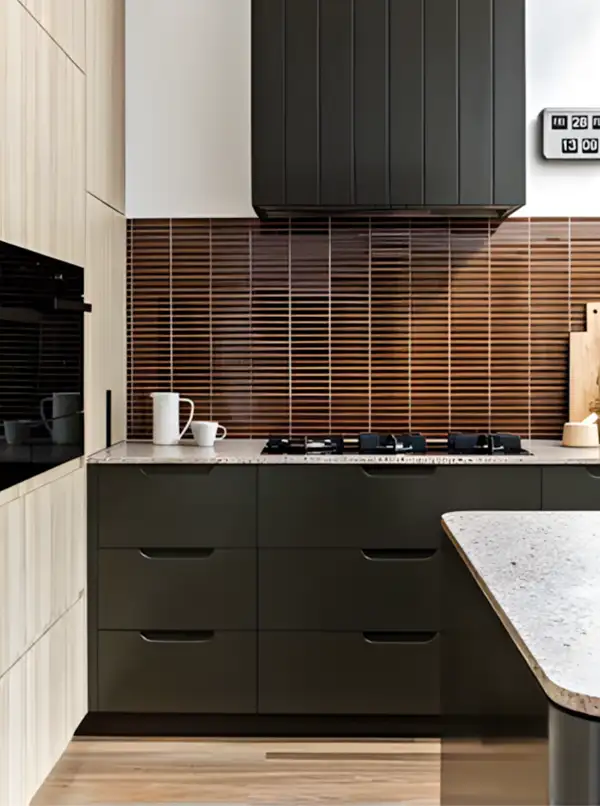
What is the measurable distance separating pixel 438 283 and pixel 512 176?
560 mm

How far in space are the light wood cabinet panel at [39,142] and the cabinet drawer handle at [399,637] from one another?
150 cm

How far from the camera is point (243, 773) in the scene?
10.2 ft

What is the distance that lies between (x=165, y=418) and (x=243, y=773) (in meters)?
1.24

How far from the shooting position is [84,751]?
10.8ft

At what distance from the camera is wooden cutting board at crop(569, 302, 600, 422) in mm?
3898

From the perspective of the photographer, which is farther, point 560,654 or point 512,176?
point 512,176

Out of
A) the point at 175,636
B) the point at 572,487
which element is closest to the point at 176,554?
the point at 175,636

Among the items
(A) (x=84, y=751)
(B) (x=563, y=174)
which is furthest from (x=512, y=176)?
(A) (x=84, y=751)

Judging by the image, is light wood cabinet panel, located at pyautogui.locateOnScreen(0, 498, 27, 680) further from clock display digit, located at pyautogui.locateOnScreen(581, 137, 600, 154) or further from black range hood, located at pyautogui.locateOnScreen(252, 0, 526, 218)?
clock display digit, located at pyautogui.locateOnScreen(581, 137, 600, 154)

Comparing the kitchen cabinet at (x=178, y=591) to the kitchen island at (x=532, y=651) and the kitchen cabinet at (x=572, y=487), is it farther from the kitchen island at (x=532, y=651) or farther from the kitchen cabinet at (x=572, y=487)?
the kitchen island at (x=532, y=651)

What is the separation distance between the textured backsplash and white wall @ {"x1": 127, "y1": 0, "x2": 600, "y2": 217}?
17 centimetres

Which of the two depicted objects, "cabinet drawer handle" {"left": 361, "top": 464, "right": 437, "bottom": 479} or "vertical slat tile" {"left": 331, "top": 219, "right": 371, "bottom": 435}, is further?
"vertical slat tile" {"left": 331, "top": 219, "right": 371, "bottom": 435}

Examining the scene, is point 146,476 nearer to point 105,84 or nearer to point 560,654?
point 105,84

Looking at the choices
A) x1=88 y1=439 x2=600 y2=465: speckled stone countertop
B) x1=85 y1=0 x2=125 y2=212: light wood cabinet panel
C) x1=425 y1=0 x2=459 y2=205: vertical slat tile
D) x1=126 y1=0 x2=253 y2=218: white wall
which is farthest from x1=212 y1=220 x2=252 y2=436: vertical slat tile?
x1=425 y1=0 x2=459 y2=205: vertical slat tile
